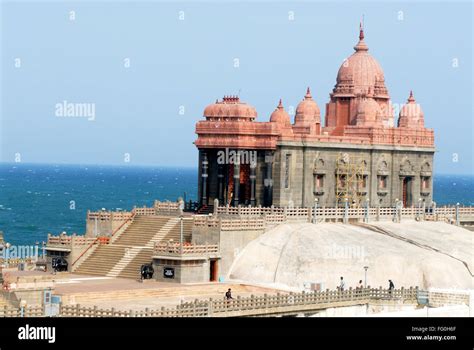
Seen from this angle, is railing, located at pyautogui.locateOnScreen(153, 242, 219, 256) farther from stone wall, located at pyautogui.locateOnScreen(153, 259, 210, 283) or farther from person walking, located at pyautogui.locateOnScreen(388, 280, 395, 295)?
person walking, located at pyautogui.locateOnScreen(388, 280, 395, 295)

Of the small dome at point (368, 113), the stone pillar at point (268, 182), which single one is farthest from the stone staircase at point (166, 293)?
the small dome at point (368, 113)

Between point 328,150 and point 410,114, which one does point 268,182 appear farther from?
point 410,114

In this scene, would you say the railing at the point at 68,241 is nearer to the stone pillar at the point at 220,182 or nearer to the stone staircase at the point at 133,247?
the stone staircase at the point at 133,247

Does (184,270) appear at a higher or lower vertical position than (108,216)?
lower

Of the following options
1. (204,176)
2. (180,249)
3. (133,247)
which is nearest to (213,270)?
(180,249)

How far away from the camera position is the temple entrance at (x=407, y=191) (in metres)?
107

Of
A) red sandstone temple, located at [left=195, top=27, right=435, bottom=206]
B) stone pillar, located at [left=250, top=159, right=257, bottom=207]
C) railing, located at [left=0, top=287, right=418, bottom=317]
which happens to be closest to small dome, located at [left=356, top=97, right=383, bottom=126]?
red sandstone temple, located at [left=195, top=27, right=435, bottom=206]

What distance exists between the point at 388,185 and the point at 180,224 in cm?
1934

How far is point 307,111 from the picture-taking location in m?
104

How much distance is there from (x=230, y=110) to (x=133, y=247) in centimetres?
1174

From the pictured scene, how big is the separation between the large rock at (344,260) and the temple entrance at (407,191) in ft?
44.2

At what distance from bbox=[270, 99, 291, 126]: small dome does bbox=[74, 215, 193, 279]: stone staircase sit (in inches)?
395
